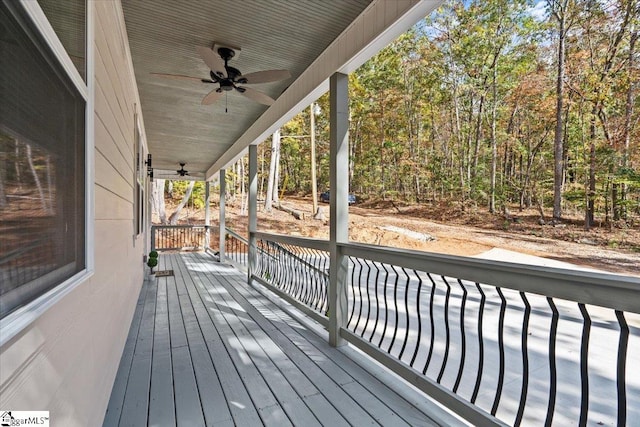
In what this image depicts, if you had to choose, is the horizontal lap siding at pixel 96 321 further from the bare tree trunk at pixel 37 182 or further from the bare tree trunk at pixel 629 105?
the bare tree trunk at pixel 629 105

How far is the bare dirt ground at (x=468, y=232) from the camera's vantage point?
957cm

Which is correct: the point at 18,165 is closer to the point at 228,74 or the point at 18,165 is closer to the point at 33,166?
the point at 33,166

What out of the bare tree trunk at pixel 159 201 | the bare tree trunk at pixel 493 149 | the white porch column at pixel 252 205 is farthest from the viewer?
the bare tree trunk at pixel 159 201

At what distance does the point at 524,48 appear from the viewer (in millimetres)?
12781

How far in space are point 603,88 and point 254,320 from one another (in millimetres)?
12024

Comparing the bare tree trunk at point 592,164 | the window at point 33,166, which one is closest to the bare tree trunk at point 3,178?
the window at point 33,166

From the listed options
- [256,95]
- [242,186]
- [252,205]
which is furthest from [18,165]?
→ [242,186]

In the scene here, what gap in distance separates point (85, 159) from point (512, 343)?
3.98 metres

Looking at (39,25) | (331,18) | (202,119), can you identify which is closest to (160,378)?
(39,25)

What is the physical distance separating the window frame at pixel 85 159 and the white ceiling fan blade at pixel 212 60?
1.20m

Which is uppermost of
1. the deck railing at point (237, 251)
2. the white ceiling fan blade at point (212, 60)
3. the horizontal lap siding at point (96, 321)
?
the white ceiling fan blade at point (212, 60)

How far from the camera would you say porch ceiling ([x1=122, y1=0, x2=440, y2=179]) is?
2273mm

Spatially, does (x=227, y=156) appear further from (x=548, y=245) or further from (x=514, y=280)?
(x=548, y=245)

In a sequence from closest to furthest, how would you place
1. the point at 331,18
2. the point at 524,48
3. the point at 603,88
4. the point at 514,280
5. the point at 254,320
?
1. the point at 514,280
2. the point at 331,18
3. the point at 254,320
4. the point at 603,88
5. the point at 524,48
